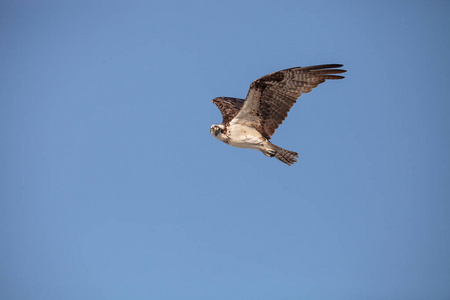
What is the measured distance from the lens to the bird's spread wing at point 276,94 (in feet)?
35.4

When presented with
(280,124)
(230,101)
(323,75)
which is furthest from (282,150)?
(230,101)

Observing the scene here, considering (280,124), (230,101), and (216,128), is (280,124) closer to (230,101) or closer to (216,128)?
(216,128)

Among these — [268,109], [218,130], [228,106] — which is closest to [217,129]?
[218,130]

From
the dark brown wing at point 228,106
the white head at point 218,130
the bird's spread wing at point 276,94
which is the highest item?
the dark brown wing at point 228,106

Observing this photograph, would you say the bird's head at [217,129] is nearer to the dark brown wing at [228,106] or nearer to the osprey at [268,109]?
the osprey at [268,109]

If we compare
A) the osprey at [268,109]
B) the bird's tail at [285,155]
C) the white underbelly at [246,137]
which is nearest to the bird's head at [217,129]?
the osprey at [268,109]

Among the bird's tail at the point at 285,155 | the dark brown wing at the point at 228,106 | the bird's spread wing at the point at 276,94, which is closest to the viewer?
the bird's spread wing at the point at 276,94

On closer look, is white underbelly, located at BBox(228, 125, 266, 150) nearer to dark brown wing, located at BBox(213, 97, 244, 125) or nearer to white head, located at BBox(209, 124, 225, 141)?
white head, located at BBox(209, 124, 225, 141)

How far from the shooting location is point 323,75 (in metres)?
10.7

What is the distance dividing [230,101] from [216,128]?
9.11 ft

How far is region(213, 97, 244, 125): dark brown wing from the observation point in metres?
13.0

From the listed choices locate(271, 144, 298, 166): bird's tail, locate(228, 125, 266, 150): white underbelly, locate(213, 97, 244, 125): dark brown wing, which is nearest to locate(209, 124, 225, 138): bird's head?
locate(228, 125, 266, 150): white underbelly

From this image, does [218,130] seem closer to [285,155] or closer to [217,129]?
[217,129]

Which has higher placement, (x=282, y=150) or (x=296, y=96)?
(x=296, y=96)
